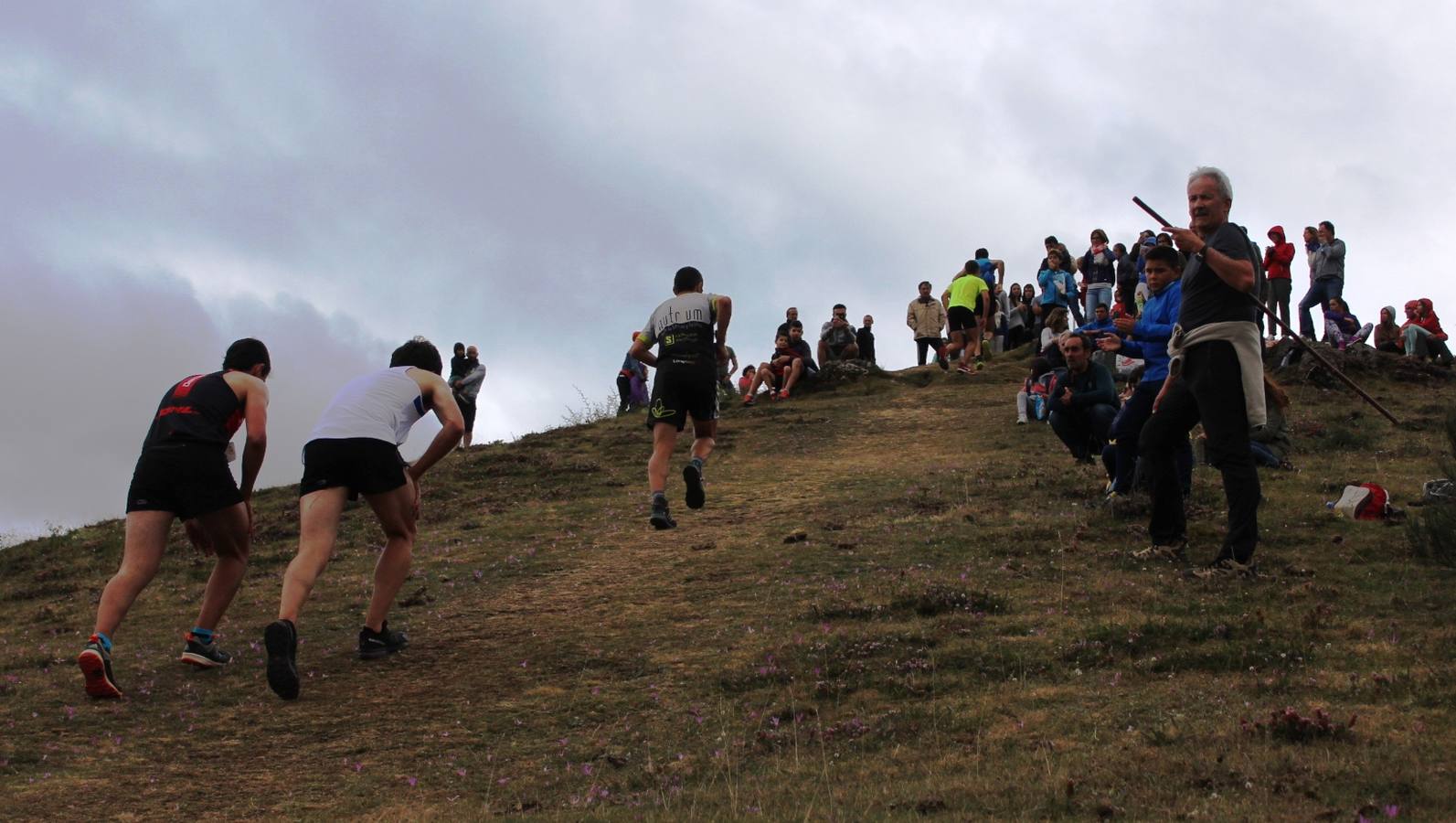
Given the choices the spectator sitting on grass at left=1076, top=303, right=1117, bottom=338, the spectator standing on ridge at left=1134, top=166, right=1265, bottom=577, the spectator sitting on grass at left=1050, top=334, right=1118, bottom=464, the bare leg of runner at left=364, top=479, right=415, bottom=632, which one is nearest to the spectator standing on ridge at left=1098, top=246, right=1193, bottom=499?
the spectator standing on ridge at left=1134, top=166, right=1265, bottom=577

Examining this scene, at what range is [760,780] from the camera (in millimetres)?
5641

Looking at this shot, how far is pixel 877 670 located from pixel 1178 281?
165 inches

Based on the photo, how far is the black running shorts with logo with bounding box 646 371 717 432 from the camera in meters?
10.4

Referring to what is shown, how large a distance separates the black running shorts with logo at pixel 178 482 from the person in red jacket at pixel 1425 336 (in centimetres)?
2004

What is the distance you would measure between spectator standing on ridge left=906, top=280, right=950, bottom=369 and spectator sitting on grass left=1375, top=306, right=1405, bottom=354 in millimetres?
7102

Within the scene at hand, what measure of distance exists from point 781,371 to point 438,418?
52.7ft

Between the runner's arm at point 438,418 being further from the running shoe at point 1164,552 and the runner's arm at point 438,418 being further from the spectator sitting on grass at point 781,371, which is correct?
the spectator sitting on grass at point 781,371

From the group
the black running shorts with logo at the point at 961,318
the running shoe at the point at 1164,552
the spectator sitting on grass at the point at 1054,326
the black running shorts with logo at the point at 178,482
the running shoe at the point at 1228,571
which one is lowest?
the running shoe at the point at 1228,571

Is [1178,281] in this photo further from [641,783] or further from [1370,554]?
[641,783]

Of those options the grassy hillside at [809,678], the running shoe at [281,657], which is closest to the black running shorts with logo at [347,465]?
the running shoe at [281,657]

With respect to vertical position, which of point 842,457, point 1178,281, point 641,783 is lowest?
point 641,783

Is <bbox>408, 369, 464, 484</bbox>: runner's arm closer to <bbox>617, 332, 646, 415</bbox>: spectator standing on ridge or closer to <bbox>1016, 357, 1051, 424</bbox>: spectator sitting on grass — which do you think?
<bbox>1016, 357, 1051, 424</bbox>: spectator sitting on grass

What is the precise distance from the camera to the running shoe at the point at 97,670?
25.6 ft

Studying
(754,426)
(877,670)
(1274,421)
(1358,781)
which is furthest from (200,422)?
(754,426)
